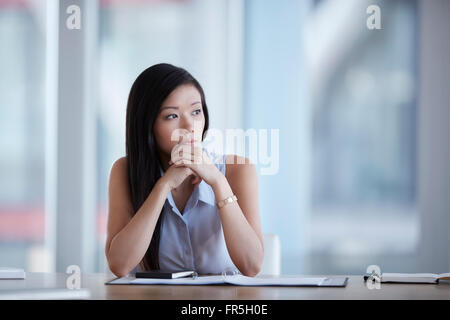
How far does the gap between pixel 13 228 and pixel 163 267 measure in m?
2.12

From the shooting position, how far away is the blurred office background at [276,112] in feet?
10.7

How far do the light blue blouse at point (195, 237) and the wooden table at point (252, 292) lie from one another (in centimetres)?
35

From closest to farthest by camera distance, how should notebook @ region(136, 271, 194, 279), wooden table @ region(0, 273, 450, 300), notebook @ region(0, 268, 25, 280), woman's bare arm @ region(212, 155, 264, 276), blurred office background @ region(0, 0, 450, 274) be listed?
wooden table @ region(0, 273, 450, 300) → notebook @ region(136, 271, 194, 279) → notebook @ region(0, 268, 25, 280) → woman's bare arm @ region(212, 155, 264, 276) → blurred office background @ region(0, 0, 450, 274)

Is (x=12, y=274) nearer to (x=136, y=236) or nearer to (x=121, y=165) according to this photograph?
(x=136, y=236)

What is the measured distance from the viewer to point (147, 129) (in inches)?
69.8

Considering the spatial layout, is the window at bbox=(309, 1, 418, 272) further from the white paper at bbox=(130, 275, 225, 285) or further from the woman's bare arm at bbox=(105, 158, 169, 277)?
the white paper at bbox=(130, 275, 225, 285)

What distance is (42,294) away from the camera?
3.60ft

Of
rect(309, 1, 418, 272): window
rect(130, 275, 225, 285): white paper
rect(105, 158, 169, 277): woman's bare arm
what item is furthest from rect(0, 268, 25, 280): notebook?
rect(309, 1, 418, 272): window

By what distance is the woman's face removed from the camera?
1.75m

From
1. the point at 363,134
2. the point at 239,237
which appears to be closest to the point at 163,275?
the point at 239,237

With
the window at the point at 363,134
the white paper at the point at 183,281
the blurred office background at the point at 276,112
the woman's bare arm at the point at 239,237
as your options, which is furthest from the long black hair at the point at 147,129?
the window at the point at 363,134

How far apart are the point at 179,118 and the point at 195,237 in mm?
385
